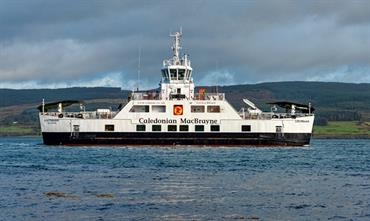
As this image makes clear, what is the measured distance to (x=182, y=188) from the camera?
138 ft

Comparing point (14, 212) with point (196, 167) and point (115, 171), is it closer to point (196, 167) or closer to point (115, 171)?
point (115, 171)

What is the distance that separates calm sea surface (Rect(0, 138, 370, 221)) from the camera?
32844 mm

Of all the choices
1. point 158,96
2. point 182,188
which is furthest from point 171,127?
point 182,188

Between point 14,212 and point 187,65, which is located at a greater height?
point 187,65

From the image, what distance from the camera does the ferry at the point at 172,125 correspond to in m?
88.8

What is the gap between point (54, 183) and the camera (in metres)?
45.1

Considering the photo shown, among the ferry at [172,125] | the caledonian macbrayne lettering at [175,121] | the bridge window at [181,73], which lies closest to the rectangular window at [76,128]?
the ferry at [172,125]

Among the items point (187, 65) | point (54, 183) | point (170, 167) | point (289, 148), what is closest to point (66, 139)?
point (187, 65)

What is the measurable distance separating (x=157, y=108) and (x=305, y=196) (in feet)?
170

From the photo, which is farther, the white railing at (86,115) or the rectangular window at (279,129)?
the rectangular window at (279,129)

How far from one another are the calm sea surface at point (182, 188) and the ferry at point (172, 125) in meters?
17.3

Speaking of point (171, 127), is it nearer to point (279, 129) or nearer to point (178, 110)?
point (178, 110)

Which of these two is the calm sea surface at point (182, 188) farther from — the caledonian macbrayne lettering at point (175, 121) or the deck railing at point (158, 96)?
the deck railing at point (158, 96)

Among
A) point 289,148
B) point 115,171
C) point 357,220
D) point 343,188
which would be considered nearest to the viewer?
point 357,220
